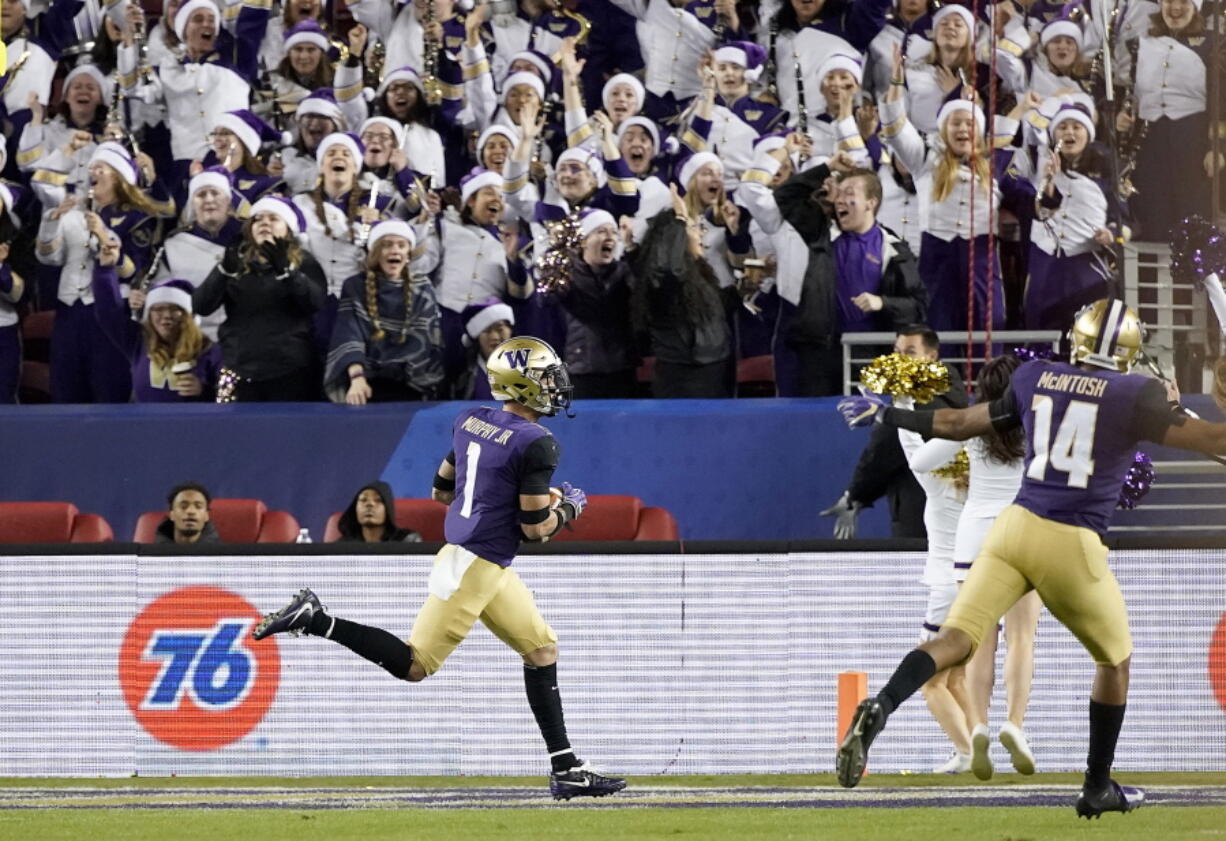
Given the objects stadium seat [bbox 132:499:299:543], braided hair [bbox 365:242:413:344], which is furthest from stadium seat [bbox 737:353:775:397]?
stadium seat [bbox 132:499:299:543]

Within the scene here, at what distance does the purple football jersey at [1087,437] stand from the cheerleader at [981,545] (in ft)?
3.77

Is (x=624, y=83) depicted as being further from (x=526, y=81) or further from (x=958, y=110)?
(x=958, y=110)

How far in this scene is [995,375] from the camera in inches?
342

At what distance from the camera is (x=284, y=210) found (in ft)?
41.4

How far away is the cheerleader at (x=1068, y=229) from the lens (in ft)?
41.1

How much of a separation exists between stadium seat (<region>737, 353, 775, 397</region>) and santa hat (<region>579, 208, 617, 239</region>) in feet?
4.34

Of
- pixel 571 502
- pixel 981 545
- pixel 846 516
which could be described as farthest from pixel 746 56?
pixel 571 502

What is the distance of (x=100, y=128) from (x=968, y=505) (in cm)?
749

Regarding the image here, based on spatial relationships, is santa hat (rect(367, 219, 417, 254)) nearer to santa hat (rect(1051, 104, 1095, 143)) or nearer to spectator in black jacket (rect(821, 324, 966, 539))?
spectator in black jacket (rect(821, 324, 966, 539))

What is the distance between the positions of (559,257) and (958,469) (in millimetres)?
3897

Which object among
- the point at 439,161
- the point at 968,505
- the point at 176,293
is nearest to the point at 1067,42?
the point at 439,161

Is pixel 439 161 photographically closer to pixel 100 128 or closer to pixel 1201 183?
pixel 100 128

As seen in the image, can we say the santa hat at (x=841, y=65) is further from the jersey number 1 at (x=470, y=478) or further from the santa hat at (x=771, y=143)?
the jersey number 1 at (x=470, y=478)

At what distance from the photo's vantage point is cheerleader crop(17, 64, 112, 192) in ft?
44.9
